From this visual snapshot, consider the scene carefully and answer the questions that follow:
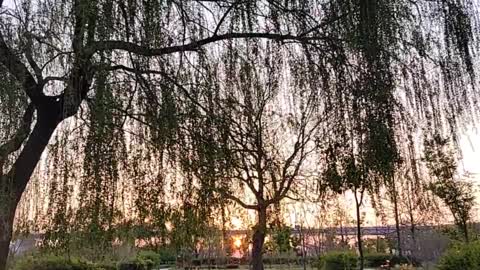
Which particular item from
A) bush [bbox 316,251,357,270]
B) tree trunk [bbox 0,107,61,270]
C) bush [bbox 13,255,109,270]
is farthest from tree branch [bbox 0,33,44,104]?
bush [bbox 316,251,357,270]

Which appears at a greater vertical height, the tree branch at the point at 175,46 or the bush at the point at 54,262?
the tree branch at the point at 175,46

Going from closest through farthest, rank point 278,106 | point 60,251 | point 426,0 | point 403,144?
point 403,144, point 426,0, point 278,106, point 60,251

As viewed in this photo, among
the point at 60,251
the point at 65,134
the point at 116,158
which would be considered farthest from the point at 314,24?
the point at 60,251

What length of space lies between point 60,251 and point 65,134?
0.45m

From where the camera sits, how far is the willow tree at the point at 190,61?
1214mm

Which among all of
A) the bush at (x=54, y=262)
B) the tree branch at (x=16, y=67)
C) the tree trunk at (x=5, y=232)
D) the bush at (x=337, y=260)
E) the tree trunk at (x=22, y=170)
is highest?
the tree branch at (x=16, y=67)

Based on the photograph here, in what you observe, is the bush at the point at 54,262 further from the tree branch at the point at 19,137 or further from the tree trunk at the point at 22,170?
the tree branch at the point at 19,137

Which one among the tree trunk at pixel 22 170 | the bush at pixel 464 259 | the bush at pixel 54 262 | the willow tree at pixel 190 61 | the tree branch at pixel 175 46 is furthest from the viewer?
the bush at pixel 464 259

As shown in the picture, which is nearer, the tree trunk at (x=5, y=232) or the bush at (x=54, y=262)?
the tree trunk at (x=5, y=232)

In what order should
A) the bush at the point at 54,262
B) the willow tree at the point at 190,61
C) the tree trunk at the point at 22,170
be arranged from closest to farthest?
the willow tree at the point at 190,61, the tree trunk at the point at 22,170, the bush at the point at 54,262

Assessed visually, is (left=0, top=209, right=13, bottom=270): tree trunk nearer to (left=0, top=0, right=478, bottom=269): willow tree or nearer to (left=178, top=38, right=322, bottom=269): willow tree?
(left=0, top=0, right=478, bottom=269): willow tree

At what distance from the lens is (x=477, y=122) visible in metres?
1.29

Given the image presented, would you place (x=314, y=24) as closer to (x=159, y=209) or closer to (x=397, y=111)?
(x=397, y=111)

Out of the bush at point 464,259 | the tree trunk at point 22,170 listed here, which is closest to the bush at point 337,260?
the bush at point 464,259
